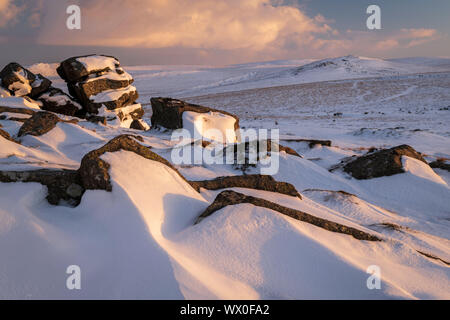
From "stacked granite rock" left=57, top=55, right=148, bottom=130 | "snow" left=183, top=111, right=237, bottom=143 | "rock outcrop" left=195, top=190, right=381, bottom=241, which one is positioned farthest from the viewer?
"stacked granite rock" left=57, top=55, right=148, bottom=130

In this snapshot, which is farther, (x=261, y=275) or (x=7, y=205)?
(x=7, y=205)

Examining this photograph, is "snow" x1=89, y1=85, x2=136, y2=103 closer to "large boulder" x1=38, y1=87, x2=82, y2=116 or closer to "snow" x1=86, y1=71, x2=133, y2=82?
"snow" x1=86, y1=71, x2=133, y2=82

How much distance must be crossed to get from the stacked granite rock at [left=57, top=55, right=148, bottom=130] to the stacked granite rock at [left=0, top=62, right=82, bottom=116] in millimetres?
825

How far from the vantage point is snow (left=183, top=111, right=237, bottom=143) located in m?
11.1

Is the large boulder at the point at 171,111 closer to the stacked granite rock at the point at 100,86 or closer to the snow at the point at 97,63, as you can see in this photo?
the stacked granite rock at the point at 100,86

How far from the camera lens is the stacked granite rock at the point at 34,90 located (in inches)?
650

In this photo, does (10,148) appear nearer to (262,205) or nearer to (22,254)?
(22,254)

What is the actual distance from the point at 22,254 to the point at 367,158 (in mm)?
7662

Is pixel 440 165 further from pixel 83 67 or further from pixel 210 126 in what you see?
pixel 83 67

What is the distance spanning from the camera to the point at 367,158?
7.45 metres

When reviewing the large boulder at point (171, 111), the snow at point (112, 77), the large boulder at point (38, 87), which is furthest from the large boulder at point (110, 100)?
the large boulder at point (171, 111)

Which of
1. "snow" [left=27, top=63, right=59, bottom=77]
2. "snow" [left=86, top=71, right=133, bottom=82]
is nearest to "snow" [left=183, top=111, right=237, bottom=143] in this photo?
"snow" [left=86, top=71, right=133, bottom=82]

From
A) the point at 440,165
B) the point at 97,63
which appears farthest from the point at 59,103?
the point at 440,165
